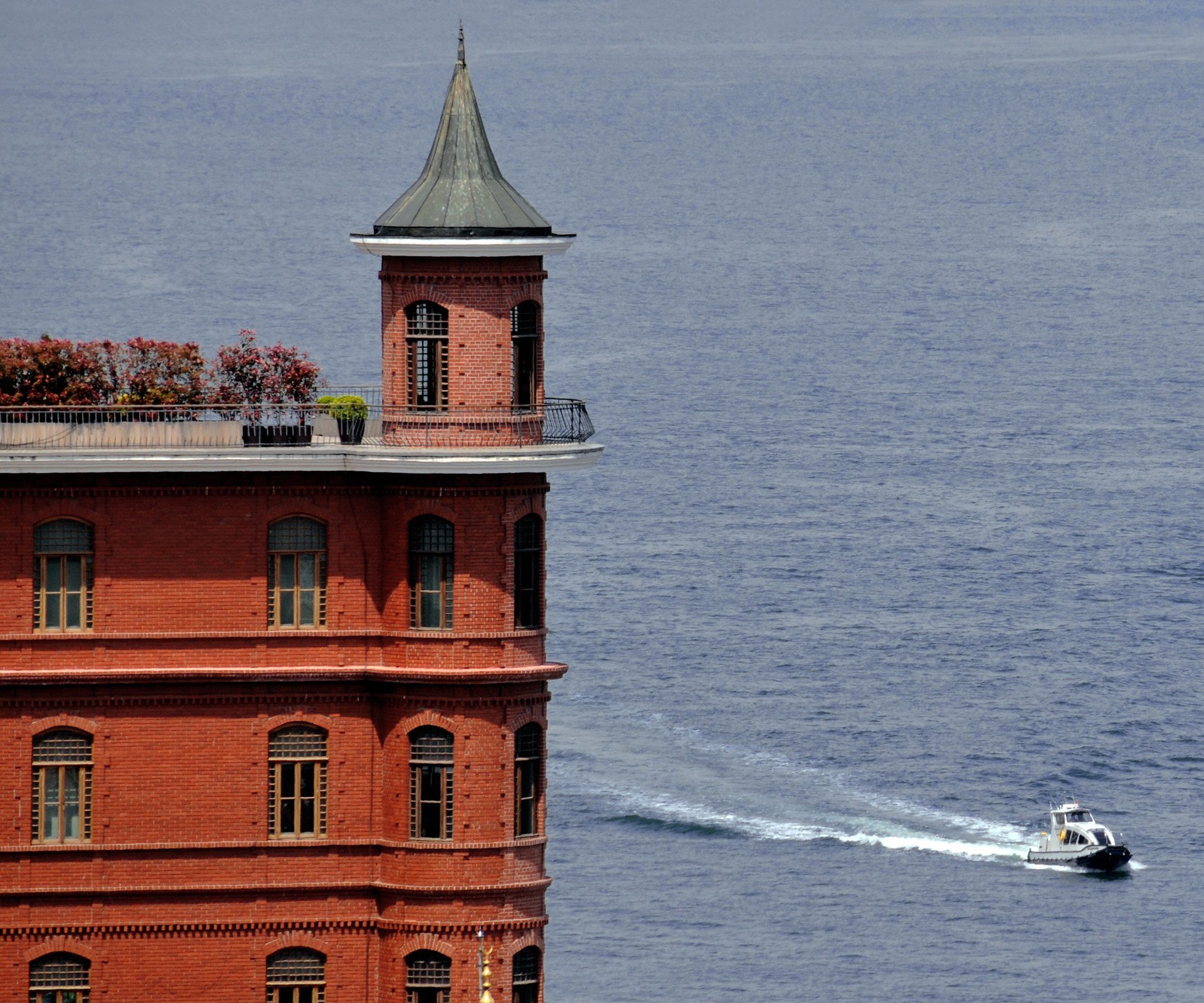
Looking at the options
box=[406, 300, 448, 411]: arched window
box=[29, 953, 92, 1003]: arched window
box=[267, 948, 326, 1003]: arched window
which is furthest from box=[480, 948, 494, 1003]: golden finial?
box=[406, 300, 448, 411]: arched window

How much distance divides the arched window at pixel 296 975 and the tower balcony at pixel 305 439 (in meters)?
11.1

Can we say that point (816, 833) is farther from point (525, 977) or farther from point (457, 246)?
point (457, 246)

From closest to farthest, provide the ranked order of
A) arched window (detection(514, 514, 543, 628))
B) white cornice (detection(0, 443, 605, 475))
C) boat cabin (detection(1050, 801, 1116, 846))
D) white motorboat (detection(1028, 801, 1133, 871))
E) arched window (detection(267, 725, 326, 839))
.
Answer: white cornice (detection(0, 443, 605, 475))
arched window (detection(267, 725, 326, 839))
arched window (detection(514, 514, 543, 628))
white motorboat (detection(1028, 801, 1133, 871))
boat cabin (detection(1050, 801, 1116, 846))

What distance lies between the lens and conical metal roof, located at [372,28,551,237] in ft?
238

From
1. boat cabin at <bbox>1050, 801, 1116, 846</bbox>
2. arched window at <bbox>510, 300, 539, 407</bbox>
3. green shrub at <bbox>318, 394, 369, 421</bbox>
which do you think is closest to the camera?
Answer: arched window at <bbox>510, 300, 539, 407</bbox>

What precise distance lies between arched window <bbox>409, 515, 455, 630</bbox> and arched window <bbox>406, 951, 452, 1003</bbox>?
7477mm

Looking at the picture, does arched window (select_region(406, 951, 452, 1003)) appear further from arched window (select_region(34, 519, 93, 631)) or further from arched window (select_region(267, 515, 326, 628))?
arched window (select_region(34, 519, 93, 631))

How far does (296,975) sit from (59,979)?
17.5 feet

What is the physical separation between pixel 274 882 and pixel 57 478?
10409 millimetres

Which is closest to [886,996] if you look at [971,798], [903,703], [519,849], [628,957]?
[628,957]

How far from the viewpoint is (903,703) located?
197250mm

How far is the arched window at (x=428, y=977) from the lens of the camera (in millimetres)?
72125

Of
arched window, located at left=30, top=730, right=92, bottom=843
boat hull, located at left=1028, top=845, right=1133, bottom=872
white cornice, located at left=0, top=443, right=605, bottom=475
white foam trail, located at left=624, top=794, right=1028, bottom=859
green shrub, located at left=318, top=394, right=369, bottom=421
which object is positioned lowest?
boat hull, located at left=1028, top=845, right=1133, bottom=872

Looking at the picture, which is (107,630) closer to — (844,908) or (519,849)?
(519,849)
